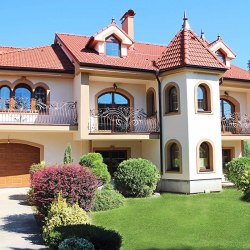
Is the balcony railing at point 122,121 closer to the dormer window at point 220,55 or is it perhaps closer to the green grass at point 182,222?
the green grass at point 182,222

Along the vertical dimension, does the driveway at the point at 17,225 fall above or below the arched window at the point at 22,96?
below

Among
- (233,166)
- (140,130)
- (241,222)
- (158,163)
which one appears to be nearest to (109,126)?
(140,130)

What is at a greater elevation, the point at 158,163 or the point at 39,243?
the point at 158,163

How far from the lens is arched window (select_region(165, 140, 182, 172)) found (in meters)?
17.9

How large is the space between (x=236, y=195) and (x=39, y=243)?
9.86m

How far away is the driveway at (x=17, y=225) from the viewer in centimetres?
948

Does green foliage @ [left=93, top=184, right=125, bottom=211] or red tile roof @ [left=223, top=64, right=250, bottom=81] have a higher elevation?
red tile roof @ [left=223, top=64, right=250, bottom=81]

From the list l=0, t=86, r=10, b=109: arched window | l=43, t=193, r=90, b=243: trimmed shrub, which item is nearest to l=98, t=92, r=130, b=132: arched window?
l=0, t=86, r=10, b=109: arched window

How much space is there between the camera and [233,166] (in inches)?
712

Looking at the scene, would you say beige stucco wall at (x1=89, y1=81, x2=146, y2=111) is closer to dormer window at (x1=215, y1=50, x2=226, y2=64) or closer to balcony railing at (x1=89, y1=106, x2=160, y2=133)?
balcony railing at (x1=89, y1=106, x2=160, y2=133)

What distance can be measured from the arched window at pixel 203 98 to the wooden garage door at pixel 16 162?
30.3 ft

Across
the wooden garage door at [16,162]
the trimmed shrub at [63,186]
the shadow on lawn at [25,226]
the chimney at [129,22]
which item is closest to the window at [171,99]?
the chimney at [129,22]

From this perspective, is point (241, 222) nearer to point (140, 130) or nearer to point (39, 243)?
point (39, 243)

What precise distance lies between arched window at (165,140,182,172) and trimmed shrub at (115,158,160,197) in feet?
5.90
